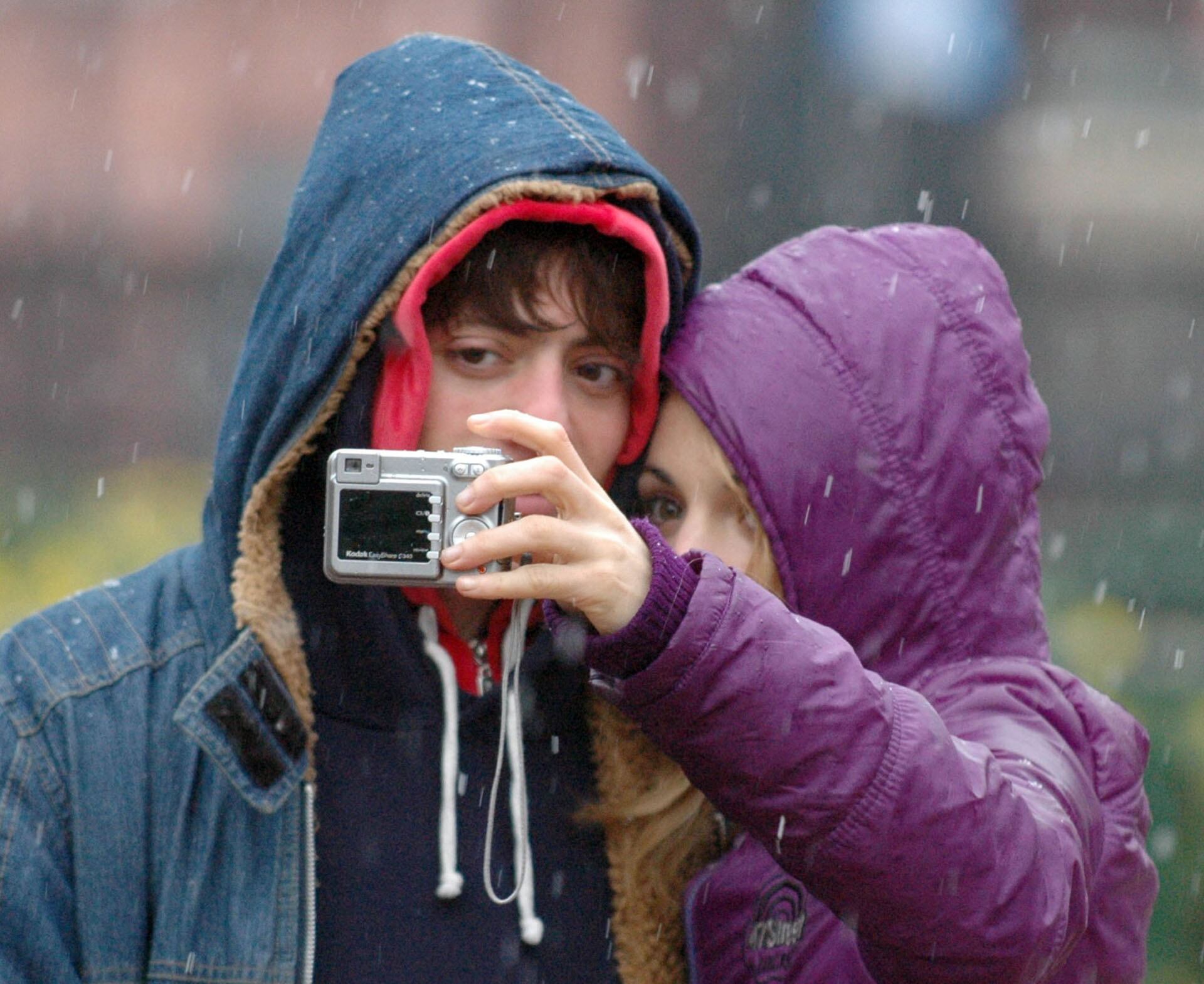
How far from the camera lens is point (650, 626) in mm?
1843

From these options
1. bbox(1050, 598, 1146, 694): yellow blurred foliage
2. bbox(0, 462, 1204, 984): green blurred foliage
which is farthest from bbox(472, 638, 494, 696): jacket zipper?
bbox(1050, 598, 1146, 694): yellow blurred foliage

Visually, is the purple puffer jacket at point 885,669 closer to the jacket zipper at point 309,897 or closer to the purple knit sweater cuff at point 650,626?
the purple knit sweater cuff at point 650,626

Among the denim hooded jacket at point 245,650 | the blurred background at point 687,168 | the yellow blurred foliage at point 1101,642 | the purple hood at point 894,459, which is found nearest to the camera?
the denim hooded jacket at point 245,650

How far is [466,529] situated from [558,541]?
6.8 inches

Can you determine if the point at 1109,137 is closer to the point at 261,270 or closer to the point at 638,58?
the point at 638,58

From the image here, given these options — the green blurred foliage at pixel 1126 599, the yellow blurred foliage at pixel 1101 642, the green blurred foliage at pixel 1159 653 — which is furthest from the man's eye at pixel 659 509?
the yellow blurred foliage at pixel 1101 642

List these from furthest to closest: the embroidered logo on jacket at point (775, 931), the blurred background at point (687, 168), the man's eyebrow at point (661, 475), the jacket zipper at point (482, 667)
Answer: the blurred background at point (687, 168)
the man's eyebrow at point (661, 475)
the jacket zipper at point (482, 667)
the embroidered logo on jacket at point (775, 931)

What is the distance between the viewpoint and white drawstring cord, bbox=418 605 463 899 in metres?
2.29

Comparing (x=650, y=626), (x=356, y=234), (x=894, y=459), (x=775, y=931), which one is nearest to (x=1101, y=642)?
(x=894, y=459)

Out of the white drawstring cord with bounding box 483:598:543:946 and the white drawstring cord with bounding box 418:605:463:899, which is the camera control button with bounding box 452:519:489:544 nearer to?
the white drawstring cord with bounding box 483:598:543:946

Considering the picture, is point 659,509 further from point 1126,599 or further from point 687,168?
point 687,168

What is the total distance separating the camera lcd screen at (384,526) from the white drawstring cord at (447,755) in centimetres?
47

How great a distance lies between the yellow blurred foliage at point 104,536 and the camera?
5.77 m

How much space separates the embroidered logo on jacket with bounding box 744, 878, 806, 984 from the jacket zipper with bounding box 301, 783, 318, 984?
637 millimetres
